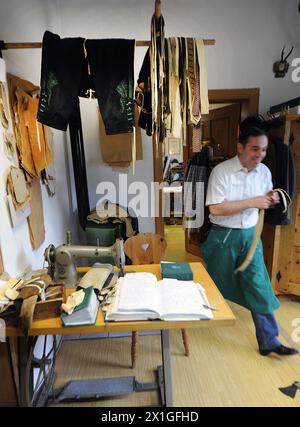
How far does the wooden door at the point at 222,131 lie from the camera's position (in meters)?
2.96

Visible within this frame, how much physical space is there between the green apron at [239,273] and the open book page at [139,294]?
2.69ft

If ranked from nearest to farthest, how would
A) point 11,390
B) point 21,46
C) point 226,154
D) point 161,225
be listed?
point 11,390
point 21,46
point 161,225
point 226,154

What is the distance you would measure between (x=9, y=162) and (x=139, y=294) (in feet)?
3.07

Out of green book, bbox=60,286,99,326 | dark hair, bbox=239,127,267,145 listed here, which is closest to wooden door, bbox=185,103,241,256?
dark hair, bbox=239,127,267,145

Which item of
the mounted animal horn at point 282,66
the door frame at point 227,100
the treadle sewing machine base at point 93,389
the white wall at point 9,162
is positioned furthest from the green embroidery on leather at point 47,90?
the mounted animal horn at point 282,66

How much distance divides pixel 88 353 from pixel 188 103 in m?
1.84

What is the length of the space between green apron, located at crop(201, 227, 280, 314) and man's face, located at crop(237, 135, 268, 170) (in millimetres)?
468

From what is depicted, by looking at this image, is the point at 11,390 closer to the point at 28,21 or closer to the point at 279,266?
the point at 28,21

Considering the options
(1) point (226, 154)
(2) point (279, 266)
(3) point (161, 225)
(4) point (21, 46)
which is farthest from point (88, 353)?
(1) point (226, 154)

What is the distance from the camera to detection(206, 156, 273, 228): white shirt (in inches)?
72.2

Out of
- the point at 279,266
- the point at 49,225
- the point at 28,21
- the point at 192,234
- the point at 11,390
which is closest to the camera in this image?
the point at 11,390

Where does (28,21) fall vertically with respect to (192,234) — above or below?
above

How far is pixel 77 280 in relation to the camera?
1.32 m

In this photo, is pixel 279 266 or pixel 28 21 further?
pixel 279 266
